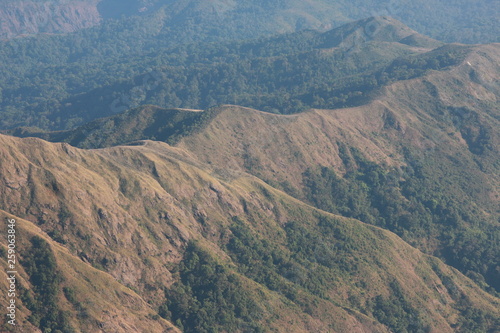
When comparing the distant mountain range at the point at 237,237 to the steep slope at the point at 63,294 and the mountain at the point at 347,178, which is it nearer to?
the steep slope at the point at 63,294

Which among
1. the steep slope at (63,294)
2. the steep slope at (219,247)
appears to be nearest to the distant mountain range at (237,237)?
the steep slope at (63,294)

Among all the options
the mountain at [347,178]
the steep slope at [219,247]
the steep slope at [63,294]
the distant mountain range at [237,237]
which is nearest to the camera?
the steep slope at [63,294]

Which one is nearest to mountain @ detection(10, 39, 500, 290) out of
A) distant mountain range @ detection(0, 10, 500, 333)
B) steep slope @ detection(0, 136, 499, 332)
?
distant mountain range @ detection(0, 10, 500, 333)

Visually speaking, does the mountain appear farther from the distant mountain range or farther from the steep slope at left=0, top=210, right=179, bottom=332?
the steep slope at left=0, top=210, right=179, bottom=332

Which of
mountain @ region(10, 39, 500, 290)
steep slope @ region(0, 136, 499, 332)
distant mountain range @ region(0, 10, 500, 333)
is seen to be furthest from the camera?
mountain @ region(10, 39, 500, 290)

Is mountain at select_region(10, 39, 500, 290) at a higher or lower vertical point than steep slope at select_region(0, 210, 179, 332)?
lower

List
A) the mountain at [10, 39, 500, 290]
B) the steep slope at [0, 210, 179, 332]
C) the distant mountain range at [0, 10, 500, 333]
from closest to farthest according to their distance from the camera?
the steep slope at [0, 210, 179, 332] < the distant mountain range at [0, 10, 500, 333] < the mountain at [10, 39, 500, 290]

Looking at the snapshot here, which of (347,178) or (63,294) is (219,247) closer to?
(63,294)

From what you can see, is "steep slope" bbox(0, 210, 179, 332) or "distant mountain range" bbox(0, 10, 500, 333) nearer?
"steep slope" bbox(0, 210, 179, 332)

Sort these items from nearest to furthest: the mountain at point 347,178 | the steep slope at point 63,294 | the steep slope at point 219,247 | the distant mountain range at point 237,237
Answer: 1. the steep slope at point 63,294
2. the distant mountain range at point 237,237
3. the steep slope at point 219,247
4. the mountain at point 347,178
